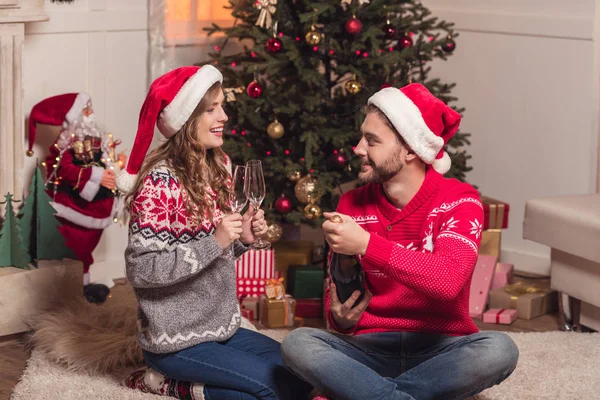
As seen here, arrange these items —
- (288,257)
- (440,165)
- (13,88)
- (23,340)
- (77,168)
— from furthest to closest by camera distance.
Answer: (288,257), (77,168), (13,88), (23,340), (440,165)

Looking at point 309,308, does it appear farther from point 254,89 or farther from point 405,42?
point 405,42

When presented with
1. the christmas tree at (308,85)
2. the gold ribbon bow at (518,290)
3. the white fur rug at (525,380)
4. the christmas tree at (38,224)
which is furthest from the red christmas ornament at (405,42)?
the christmas tree at (38,224)

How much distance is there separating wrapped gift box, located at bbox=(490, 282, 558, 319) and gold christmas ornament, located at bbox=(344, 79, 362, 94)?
3.53ft

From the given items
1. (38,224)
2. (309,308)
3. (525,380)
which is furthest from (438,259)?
(38,224)

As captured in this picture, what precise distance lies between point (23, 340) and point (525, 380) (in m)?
1.90

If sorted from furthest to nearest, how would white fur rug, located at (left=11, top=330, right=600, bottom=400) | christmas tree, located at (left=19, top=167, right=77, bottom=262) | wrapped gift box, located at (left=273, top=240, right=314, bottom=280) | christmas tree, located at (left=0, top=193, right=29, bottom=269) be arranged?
wrapped gift box, located at (left=273, top=240, right=314, bottom=280) → christmas tree, located at (left=19, top=167, right=77, bottom=262) → christmas tree, located at (left=0, top=193, right=29, bottom=269) → white fur rug, located at (left=11, top=330, right=600, bottom=400)

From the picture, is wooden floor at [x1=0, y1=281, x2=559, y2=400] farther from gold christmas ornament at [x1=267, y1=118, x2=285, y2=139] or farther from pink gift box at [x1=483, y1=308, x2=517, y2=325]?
gold christmas ornament at [x1=267, y1=118, x2=285, y2=139]

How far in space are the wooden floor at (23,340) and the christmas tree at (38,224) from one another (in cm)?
35

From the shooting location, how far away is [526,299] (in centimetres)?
409

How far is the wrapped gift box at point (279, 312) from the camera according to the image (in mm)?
3896

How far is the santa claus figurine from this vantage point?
3.97 m

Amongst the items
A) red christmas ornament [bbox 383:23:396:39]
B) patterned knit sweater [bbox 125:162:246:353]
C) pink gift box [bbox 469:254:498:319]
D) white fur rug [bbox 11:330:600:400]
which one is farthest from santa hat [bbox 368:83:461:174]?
pink gift box [bbox 469:254:498:319]

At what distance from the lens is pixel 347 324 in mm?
2768

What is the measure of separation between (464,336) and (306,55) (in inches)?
72.1
